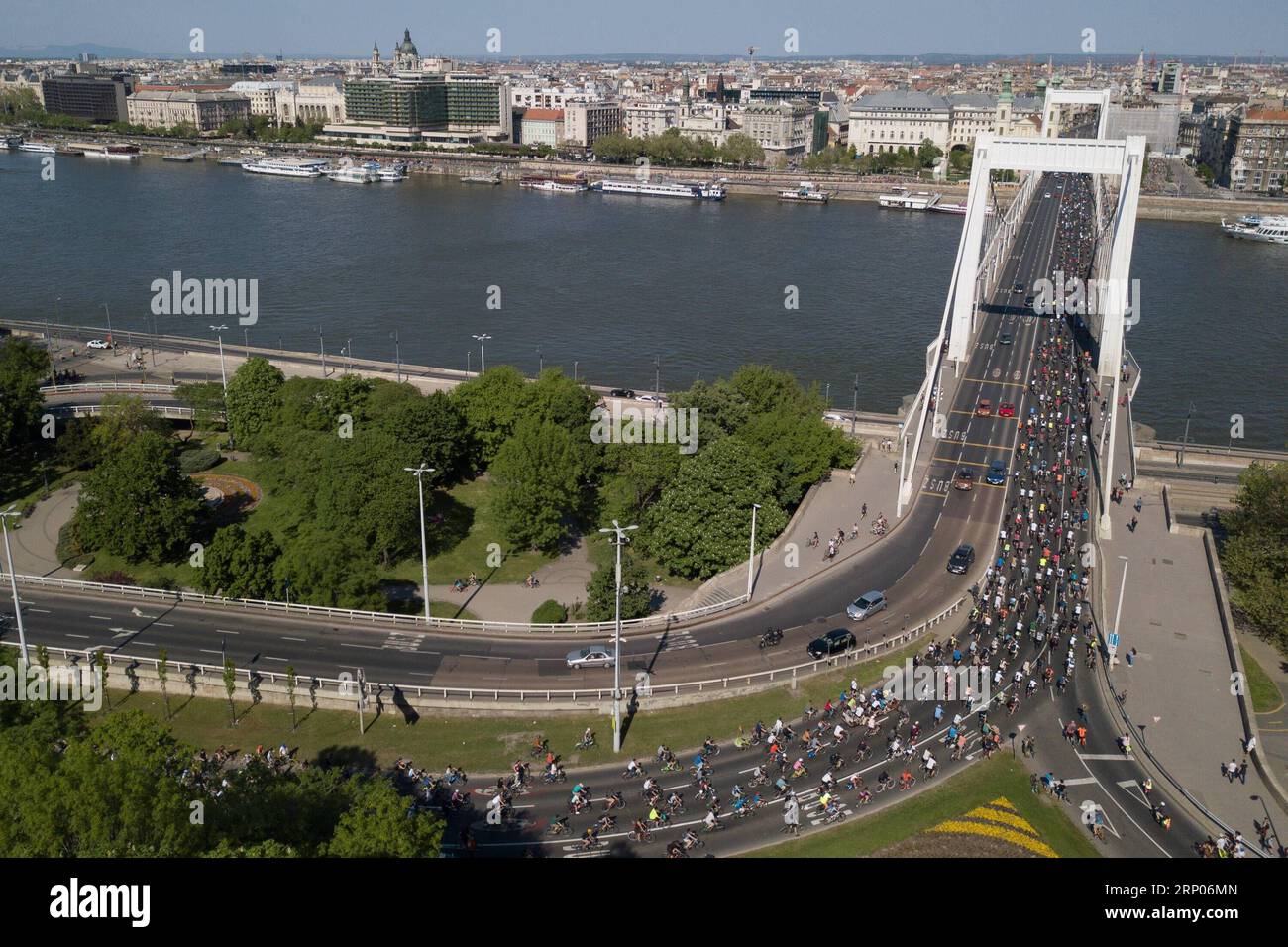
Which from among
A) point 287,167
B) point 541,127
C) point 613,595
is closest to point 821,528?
point 613,595

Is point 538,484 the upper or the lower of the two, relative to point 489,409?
lower

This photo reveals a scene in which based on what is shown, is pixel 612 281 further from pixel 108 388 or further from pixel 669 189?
pixel 669 189

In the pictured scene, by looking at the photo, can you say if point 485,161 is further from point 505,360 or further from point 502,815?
point 502,815

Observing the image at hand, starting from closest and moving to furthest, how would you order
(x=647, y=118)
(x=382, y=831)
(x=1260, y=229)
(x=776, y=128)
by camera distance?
(x=382, y=831) → (x=1260, y=229) → (x=776, y=128) → (x=647, y=118)

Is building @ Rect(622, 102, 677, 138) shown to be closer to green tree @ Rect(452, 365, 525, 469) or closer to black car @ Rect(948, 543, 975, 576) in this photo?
green tree @ Rect(452, 365, 525, 469)

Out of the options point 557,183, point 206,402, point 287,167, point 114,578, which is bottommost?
point 114,578
